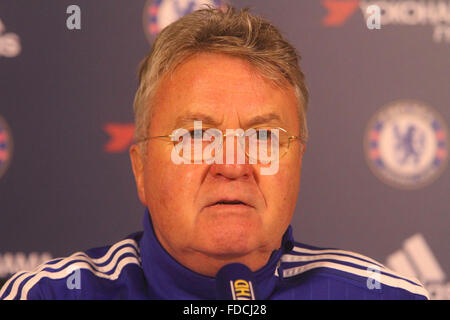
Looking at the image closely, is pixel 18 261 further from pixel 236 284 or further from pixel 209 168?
pixel 236 284

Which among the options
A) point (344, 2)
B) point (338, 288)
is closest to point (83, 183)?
point (338, 288)

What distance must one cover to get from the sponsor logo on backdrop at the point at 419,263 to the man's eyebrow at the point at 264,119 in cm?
77

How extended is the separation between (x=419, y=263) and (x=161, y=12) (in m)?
1.11

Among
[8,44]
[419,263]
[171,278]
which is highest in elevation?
[8,44]

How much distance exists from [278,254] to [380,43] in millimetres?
819

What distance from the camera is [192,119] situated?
1050mm

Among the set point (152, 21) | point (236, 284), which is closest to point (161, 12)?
point (152, 21)

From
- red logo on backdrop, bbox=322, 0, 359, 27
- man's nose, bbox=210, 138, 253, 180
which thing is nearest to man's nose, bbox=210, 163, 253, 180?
man's nose, bbox=210, 138, 253, 180

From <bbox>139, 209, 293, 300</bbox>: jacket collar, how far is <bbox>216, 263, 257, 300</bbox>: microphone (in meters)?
0.18

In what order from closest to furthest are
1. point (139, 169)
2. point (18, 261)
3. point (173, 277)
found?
point (173, 277)
point (139, 169)
point (18, 261)

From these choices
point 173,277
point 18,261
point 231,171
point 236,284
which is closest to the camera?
point 236,284

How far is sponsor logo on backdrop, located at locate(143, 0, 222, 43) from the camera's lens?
1610mm

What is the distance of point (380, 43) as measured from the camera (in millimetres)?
1642
